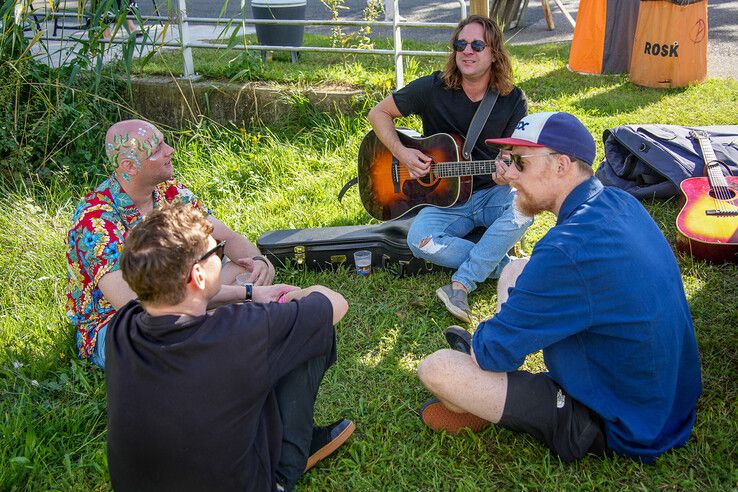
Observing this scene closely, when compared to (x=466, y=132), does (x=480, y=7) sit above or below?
above

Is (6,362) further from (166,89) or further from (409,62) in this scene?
(409,62)

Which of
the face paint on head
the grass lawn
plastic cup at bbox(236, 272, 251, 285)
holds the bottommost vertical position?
the grass lawn

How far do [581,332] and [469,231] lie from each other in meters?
1.78

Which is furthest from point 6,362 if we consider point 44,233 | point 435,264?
point 435,264

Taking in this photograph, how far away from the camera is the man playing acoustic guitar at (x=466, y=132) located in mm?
3898

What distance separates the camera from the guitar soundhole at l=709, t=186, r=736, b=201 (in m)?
4.20

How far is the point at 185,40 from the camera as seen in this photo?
21.5 ft

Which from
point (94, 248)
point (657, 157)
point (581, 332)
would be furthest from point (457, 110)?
point (94, 248)

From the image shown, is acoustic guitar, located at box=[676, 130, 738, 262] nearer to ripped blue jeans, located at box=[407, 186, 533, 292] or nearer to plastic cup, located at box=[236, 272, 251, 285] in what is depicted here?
ripped blue jeans, located at box=[407, 186, 533, 292]

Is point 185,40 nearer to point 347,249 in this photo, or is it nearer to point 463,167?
point 347,249

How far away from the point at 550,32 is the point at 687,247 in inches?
243

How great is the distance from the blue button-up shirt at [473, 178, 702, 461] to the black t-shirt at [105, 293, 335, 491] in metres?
0.78

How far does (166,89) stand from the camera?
6766 mm

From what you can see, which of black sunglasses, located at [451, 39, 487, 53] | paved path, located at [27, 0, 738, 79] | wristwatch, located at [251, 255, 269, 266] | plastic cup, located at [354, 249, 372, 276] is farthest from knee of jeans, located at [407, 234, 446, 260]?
paved path, located at [27, 0, 738, 79]
